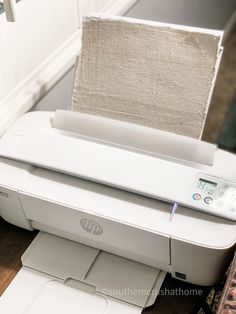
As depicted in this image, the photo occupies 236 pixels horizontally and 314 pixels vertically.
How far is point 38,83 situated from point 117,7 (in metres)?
0.46

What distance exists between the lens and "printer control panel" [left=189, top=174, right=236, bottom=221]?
2.35ft

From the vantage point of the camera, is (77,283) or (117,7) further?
(117,7)

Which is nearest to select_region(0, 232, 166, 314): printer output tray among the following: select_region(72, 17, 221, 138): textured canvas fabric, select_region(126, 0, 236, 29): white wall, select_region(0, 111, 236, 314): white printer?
select_region(0, 111, 236, 314): white printer

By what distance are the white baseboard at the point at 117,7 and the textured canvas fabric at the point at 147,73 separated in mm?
436

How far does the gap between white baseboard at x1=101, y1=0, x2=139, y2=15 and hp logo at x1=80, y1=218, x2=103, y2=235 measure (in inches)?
31.2

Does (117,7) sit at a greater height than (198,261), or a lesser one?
greater

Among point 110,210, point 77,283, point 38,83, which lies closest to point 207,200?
point 110,210

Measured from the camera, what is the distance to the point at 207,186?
0.75 meters

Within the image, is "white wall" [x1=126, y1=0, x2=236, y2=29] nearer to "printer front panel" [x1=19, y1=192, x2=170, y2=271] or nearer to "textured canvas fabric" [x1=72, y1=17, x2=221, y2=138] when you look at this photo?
"textured canvas fabric" [x1=72, y1=17, x2=221, y2=138]

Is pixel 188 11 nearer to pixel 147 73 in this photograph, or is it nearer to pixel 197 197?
pixel 147 73

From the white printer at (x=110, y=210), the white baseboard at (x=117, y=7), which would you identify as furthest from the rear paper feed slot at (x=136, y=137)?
the white baseboard at (x=117, y=7)

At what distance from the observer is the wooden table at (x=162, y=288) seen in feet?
2.59

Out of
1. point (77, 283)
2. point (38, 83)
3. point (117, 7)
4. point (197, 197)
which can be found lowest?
point (77, 283)

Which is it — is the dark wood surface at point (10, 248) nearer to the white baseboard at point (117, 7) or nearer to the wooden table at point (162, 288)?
the wooden table at point (162, 288)
